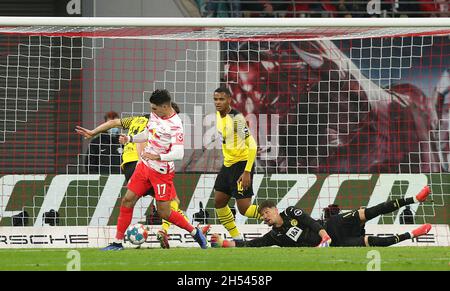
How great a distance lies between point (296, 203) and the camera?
19594 millimetres

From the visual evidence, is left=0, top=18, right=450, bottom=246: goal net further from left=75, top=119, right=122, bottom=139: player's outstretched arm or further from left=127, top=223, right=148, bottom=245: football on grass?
left=127, top=223, right=148, bottom=245: football on grass

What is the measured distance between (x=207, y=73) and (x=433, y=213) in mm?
3822

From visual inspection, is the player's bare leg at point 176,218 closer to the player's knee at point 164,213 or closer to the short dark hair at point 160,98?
the player's knee at point 164,213

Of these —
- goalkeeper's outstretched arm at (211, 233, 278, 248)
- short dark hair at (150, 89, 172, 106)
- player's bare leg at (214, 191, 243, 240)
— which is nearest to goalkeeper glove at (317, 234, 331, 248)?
goalkeeper's outstretched arm at (211, 233, 278, 248)

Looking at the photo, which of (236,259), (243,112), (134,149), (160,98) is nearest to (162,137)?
(160,98)

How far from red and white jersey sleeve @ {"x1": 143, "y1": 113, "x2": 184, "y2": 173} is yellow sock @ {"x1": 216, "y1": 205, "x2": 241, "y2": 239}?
2334 mm

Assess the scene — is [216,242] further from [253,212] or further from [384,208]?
[384,208]

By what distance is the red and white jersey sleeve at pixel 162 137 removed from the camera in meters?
15.4

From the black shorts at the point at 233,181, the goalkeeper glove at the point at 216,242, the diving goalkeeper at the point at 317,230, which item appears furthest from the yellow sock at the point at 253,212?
the goalkeeper glove at the point at 216,242

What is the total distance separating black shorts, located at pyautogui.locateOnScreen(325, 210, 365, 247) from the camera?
1695 cm

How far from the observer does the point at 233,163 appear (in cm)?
1761

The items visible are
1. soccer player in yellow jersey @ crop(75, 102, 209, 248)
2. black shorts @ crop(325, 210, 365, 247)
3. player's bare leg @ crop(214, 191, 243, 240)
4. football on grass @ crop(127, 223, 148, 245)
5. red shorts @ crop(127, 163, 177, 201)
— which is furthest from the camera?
player's bare leg @ crop(214, 191, 243, 240)

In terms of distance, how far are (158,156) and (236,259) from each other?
1910mm

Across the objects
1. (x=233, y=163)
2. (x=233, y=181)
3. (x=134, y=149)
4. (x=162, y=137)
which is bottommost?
(x=233, y=181)
